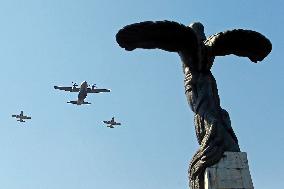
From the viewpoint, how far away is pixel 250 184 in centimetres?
888

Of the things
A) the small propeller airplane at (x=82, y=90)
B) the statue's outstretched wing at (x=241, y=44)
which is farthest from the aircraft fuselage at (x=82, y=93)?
the statue's outstretched wing at (x=241, y=44)

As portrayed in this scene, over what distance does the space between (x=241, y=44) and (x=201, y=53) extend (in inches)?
45.2

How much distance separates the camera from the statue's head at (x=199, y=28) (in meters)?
11.0

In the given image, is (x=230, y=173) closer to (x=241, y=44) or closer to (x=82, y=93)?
(x=241, y=44)

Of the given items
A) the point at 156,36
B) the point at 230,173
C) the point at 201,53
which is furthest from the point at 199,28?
the point at 230,173

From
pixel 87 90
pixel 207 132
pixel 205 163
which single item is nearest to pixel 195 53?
pixel 207 132

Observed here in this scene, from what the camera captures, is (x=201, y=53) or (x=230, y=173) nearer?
(x=230, y=173)

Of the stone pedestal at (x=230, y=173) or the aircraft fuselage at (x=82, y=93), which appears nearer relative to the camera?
the stone pedestal at (x=230, y=173)

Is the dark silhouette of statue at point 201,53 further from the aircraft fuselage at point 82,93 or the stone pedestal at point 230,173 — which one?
the aircraft fuselage at point 82,93

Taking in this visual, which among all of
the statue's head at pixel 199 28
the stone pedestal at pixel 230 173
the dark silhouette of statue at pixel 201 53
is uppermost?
the statue's head at pixel 199 28

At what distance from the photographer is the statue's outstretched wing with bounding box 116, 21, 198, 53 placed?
407 inches

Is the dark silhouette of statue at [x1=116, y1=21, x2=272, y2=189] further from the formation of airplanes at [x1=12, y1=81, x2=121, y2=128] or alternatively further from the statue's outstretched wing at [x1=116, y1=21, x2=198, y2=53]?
the formation of airplanes at [x1=12, y1=81, x2=121, y2=128]

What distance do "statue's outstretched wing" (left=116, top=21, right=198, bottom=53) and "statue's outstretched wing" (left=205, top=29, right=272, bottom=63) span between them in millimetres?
570

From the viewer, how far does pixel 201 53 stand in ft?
34.9
